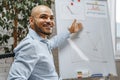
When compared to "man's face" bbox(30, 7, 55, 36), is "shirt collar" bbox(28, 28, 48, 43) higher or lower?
lower

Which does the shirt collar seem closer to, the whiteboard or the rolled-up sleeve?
the rolled-up sleeve

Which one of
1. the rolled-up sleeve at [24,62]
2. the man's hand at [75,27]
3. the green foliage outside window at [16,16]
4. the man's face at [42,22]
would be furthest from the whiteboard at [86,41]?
the rolled-up sleeve at [24,62]

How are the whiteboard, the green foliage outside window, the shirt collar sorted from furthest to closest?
1. the green foliage outside window
2. the whiteboard
3. the shirt collar

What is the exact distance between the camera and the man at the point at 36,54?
4.96 ft

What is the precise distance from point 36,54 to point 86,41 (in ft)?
3.62

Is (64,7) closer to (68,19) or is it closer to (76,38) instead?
(68,19)

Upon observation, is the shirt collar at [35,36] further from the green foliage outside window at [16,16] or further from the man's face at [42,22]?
the green foliage outside window at [16,16]

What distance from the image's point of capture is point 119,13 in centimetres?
350

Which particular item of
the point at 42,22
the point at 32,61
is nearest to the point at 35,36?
the point at 42,22

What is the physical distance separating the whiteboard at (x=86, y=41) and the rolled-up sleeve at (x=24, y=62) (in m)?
0.91

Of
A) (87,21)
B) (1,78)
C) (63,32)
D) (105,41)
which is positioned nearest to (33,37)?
(63,32)

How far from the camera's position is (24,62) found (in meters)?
1.52

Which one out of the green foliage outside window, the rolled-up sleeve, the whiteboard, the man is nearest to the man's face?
the man

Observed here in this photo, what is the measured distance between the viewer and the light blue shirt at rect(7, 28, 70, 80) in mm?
1504
